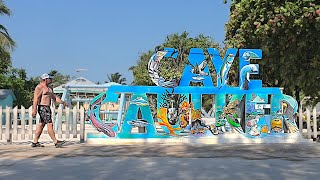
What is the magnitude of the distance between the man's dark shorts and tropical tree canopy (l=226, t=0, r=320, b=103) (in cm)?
752

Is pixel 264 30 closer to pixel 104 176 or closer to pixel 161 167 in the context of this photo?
pixel 161 167

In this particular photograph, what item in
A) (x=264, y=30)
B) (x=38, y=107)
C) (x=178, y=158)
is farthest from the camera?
(x=264, y=30)

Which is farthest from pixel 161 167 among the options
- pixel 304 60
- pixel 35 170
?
pixel 304 60

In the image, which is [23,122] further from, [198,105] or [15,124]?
[198,105]

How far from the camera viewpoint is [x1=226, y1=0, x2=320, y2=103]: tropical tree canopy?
13.2m

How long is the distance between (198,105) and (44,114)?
176 inches

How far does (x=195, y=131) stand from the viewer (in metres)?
12.2

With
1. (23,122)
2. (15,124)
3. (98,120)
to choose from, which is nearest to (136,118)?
(98,120)

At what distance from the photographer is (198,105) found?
12281 millimetres

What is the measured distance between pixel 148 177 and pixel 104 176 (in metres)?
0.70

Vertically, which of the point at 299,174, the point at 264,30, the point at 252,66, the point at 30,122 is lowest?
the point at 299,174

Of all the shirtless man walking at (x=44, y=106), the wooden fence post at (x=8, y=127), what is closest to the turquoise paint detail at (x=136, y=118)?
the shirtless man walking at (x=44, y=106)

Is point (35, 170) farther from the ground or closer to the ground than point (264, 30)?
closer to the ground

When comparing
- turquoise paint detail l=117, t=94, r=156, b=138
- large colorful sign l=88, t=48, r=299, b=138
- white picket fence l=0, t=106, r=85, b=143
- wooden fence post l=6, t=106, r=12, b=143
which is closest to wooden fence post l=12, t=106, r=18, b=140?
white picket fence l=0, t=106, r=85, b=143
